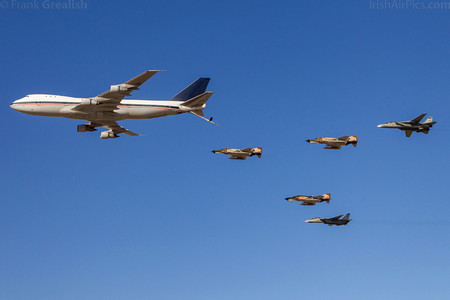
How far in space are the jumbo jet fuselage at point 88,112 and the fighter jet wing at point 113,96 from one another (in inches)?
36.9

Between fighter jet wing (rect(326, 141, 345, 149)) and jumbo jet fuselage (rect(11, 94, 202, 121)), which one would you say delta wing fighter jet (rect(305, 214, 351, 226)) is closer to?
fighter jet wing (rect(326, 141, 345, 149))

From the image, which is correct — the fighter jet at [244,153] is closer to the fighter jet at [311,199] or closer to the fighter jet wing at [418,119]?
the fighter jet at [311,199]

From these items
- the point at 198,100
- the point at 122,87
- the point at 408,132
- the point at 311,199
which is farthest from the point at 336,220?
the point at 122,87

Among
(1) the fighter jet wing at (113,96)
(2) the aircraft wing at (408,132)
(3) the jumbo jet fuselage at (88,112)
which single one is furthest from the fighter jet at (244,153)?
(2) the aircraft wing at (408,132)

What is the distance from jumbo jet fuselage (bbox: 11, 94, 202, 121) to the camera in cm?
13762

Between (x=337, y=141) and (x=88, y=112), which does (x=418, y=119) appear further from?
(x=88, y=112)

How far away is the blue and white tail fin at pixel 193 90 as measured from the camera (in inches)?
5699

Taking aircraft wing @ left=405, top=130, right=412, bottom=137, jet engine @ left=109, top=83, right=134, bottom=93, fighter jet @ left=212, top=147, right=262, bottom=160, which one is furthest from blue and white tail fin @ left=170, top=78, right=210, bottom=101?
aircraft wing @ left=405, top=130, right=412, bottom=137

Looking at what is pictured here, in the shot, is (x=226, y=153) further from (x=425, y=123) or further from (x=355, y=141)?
(x=425, y=123)

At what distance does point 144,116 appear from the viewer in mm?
140250

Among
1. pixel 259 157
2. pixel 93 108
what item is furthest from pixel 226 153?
pixel 93 108

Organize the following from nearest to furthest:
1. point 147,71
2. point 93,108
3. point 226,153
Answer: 1. point 147,71
2. point 93,108
3. point 226,153

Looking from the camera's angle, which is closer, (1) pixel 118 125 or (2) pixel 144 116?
(2) pixel 144 116

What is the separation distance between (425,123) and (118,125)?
208 feet
